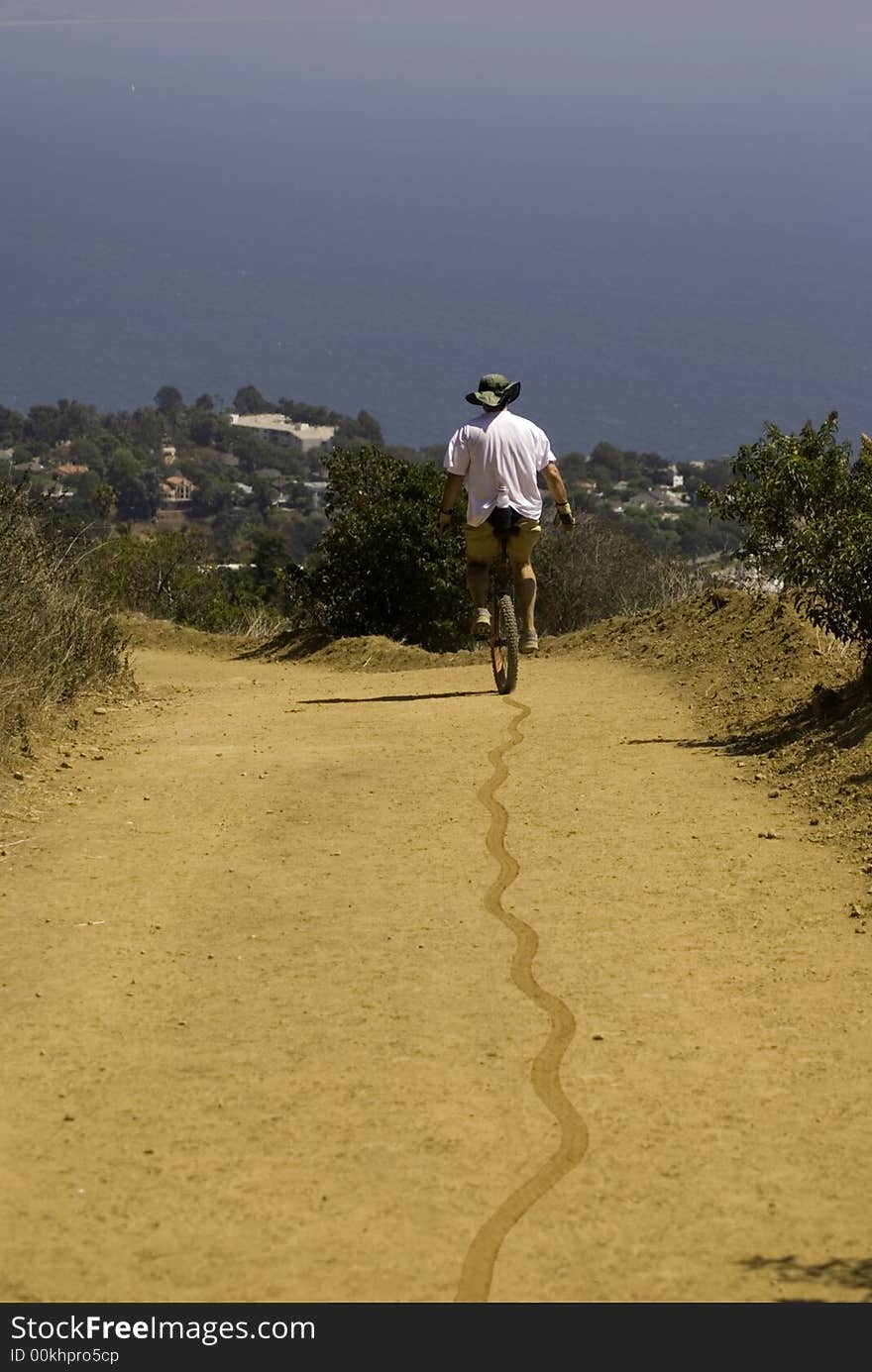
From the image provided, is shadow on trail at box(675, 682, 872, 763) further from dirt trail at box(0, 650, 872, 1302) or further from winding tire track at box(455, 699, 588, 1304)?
winding tire track at box(455, 699, 588, 1304)

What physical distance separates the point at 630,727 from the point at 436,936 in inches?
150

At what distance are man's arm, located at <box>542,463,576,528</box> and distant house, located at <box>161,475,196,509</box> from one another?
78381 mm

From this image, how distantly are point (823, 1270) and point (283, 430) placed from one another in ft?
434

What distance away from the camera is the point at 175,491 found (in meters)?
91.0

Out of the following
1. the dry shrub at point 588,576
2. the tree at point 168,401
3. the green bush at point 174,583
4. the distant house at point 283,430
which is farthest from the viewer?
the tree at point 168,401

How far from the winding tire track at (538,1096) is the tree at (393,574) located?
392 inches

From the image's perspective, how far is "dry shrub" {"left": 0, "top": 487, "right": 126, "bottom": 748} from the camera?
9.18m

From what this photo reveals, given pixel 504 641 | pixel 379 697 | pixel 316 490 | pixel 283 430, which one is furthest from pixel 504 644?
pixel 283 430

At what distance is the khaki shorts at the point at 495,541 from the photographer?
35.9 feet

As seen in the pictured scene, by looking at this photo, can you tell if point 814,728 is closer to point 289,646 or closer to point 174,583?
point 289,646

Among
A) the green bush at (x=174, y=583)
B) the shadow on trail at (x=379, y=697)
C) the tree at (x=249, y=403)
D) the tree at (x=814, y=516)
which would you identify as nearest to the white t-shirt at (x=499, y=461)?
→ the shadow on trail at (x=379, y=697)

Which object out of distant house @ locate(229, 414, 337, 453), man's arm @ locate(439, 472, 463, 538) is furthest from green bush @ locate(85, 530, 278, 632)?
distant house @ locate(229, 414, 337, 453)

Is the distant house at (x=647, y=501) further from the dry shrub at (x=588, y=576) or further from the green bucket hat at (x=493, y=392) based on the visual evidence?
the green bucket hat at (x=493, y=392)

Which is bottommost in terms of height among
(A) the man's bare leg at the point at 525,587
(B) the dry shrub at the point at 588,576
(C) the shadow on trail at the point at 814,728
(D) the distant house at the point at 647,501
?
(D) the distant house at the point at 647,501
